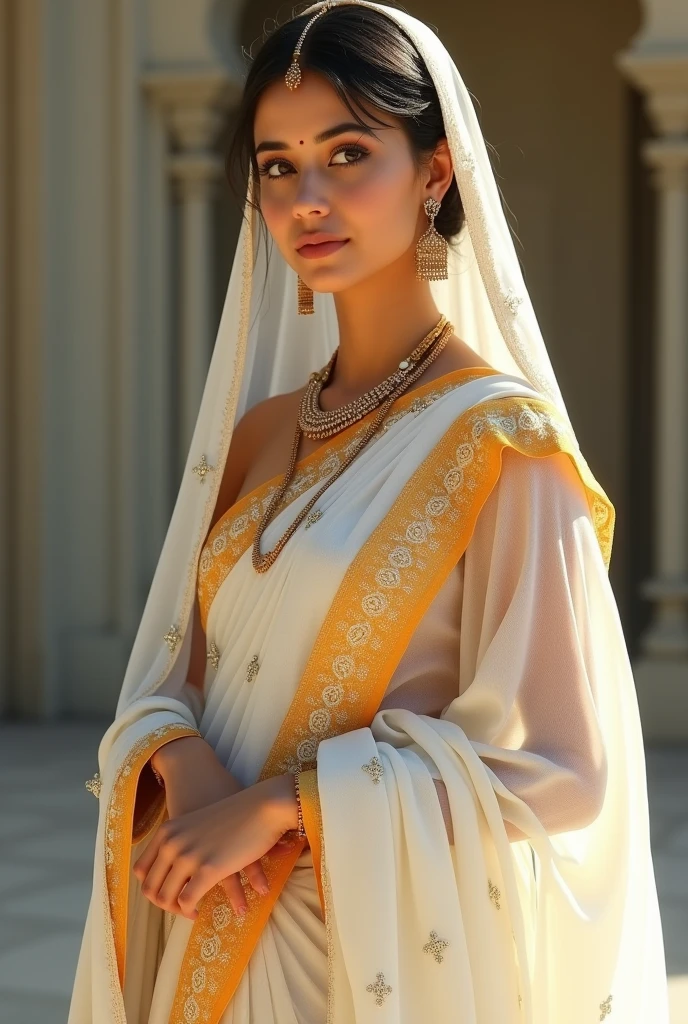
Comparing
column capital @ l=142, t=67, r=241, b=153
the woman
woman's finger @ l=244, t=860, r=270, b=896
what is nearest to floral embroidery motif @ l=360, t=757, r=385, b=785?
the woman

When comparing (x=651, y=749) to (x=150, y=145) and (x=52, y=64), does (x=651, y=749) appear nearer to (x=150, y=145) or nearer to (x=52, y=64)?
(x=150, y=145)

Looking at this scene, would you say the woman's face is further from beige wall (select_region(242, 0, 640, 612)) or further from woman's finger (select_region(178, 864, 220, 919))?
beige wall (select_region(242, 0, 640, 612))

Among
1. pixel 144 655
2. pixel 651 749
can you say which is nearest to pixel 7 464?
pixel 651 749

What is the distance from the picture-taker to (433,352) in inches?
58.9

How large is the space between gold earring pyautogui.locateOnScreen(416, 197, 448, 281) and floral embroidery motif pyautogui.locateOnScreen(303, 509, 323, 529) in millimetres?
285

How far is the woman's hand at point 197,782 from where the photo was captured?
4.13ft

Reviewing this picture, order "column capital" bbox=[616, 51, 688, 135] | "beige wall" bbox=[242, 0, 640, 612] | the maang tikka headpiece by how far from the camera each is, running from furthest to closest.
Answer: "beige wall" bbox=[242, 0, 640, 612]
"column capital" bbox=[616, 51, 688, 135]
the maang tikka headpiece

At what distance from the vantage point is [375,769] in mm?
1219

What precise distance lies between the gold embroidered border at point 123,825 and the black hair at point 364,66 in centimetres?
63

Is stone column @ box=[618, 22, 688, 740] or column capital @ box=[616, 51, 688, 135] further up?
column capital @ box=[616, 51, 688, 135]

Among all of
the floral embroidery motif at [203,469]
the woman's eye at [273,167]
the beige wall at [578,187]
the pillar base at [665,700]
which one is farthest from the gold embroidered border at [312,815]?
the beige wall at [578,187]

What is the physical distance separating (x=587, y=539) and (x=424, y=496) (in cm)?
16

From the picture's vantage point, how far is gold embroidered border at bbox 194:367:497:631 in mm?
1458

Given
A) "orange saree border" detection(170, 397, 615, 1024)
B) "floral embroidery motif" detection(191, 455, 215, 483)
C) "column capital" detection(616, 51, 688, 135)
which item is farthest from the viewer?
"column capital" detection(616, 51, 688, 135)
